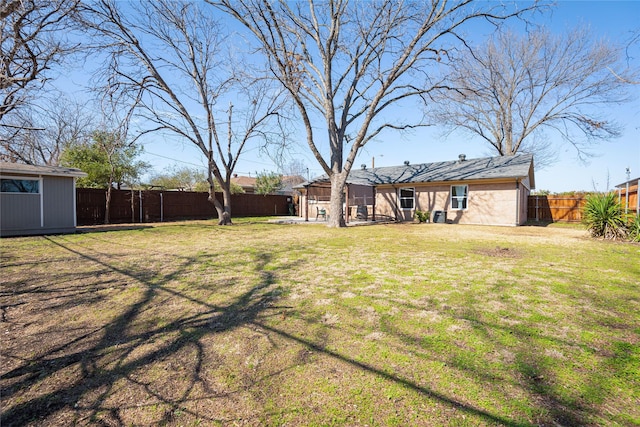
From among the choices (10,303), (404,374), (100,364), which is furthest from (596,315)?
(10,303)

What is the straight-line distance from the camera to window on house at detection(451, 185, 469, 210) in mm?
15398

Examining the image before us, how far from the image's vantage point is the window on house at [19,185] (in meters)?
9.23

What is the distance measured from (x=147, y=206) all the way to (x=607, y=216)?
19150 millimetres

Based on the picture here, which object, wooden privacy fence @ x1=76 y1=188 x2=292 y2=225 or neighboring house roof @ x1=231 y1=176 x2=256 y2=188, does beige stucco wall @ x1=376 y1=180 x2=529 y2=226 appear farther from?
neighboring house roof @ x1=231 y1=176 x2=256 y2=188

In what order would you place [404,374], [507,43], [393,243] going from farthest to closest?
1. [507,43]
2. [393,243]
3. [404,374]

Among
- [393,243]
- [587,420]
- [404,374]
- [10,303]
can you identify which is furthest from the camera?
[393,243]

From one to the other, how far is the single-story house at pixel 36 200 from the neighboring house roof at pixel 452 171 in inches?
437

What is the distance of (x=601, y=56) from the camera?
16.8m

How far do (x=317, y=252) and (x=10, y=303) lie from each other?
189 inches

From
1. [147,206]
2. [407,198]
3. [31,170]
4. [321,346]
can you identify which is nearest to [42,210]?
[31,170]

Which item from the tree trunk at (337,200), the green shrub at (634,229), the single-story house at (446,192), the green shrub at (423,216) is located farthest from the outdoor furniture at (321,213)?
the green shrub at (634,229)

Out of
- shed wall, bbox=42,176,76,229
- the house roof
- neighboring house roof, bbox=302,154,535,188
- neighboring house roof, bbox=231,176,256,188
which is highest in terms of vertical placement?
neighboring house roof, bbox=231,176,256,188

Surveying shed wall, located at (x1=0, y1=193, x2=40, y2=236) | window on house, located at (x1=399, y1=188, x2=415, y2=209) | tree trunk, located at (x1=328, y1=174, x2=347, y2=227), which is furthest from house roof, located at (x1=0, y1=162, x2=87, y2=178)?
window on house, located at (x1=399, y1=188, x2=415, y2=209)

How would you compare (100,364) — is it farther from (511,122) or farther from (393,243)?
(511,122)
